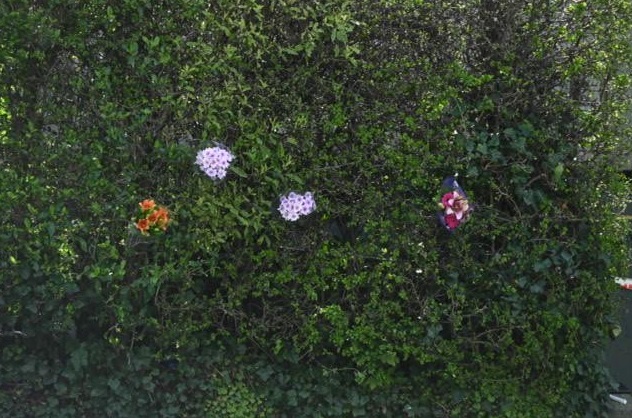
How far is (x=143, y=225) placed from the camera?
4.02 meters

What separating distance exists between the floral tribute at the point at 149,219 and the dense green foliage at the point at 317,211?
0.20ft

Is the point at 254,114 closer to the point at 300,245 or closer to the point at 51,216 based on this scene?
the point at 300,245

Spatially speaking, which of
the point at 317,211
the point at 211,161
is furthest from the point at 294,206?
the point at 211,161

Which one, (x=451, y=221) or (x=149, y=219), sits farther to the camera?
(x=451, y=221)

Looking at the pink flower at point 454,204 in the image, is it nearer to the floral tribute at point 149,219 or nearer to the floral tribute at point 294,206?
the floral tribute at point 294,206

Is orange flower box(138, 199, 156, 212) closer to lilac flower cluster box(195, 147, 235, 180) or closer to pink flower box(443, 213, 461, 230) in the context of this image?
lilac flower cluster box(195, 147, 235, 180)

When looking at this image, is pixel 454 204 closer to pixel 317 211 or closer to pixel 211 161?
pixel 317 211

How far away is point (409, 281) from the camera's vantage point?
4312mm

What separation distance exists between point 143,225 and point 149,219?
0.14 ft

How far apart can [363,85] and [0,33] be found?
70.1 inches

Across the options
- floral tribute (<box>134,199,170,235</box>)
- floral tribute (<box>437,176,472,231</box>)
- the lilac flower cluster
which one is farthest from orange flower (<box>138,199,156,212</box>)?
floral tribute (<box>437,176,472,231</box>)

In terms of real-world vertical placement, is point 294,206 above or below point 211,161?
below

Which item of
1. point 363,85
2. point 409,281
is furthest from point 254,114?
point 409,281

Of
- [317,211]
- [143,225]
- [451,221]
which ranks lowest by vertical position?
[143,225]
